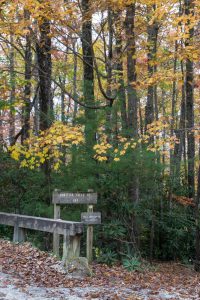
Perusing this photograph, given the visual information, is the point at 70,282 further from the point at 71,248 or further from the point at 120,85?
the point at 120,85

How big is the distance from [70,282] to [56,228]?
5.03 ft

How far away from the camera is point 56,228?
8.16 metres

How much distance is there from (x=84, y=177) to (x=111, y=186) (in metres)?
0.69

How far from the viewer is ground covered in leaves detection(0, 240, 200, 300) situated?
242 inches

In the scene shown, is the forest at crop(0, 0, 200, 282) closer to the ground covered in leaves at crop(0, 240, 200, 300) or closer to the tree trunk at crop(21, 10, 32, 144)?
the tree trunk at crop(21, 10, 32, 144)

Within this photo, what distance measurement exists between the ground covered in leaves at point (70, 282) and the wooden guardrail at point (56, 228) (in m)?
0.37

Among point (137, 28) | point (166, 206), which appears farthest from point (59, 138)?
point (137, 28)

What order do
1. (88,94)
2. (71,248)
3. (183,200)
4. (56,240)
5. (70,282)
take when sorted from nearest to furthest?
(70,282), (71,248), (56,240), (88,94), (183,200)

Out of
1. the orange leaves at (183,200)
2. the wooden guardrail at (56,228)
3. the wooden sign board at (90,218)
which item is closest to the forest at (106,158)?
the orange leaves at (183,200)

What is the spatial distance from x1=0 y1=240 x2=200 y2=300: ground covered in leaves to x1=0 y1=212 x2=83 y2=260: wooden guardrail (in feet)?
1.22

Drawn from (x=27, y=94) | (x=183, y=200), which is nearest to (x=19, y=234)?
(x=183, y=200)

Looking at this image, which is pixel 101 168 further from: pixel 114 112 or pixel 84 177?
pixel 114 112

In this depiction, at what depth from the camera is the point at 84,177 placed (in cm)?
996

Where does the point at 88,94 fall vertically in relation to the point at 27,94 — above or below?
below
